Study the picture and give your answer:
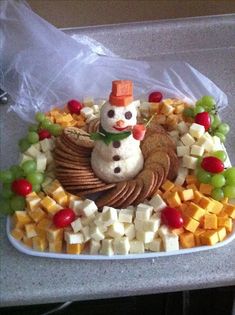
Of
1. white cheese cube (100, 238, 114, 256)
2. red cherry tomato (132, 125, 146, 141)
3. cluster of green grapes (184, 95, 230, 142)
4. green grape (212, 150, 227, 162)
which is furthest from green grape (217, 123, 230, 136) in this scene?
white cheese cube (100, 238, 114, 256)

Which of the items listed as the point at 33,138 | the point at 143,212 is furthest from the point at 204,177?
the point at 33,138

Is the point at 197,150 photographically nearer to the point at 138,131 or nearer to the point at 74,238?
the point at 138,131

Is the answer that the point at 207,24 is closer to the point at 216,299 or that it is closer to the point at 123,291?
the point at 216,299

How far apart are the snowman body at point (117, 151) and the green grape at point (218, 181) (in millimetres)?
124

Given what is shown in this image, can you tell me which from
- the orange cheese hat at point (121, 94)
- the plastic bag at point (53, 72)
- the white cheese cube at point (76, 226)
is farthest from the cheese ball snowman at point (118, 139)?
the plastic bag at point (53, 72)

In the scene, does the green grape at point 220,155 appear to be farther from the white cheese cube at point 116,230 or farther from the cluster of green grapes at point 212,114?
the white cheese cube at point 116,230

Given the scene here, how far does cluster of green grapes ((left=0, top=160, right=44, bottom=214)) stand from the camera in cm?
87

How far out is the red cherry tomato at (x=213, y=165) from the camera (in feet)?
2.84

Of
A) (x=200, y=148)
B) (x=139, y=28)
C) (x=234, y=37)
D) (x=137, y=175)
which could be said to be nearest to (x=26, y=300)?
(x=137, y=175)

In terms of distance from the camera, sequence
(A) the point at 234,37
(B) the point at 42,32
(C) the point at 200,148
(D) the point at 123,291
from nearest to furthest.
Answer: (D) the point at 123,291, (C) the point at 200,148, (B) the point at 42,32, (A) the point at 234,37

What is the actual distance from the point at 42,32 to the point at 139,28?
0.80ft

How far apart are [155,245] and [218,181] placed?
6.0 inches

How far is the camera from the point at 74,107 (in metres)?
1.11

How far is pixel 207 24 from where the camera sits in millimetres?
1314
